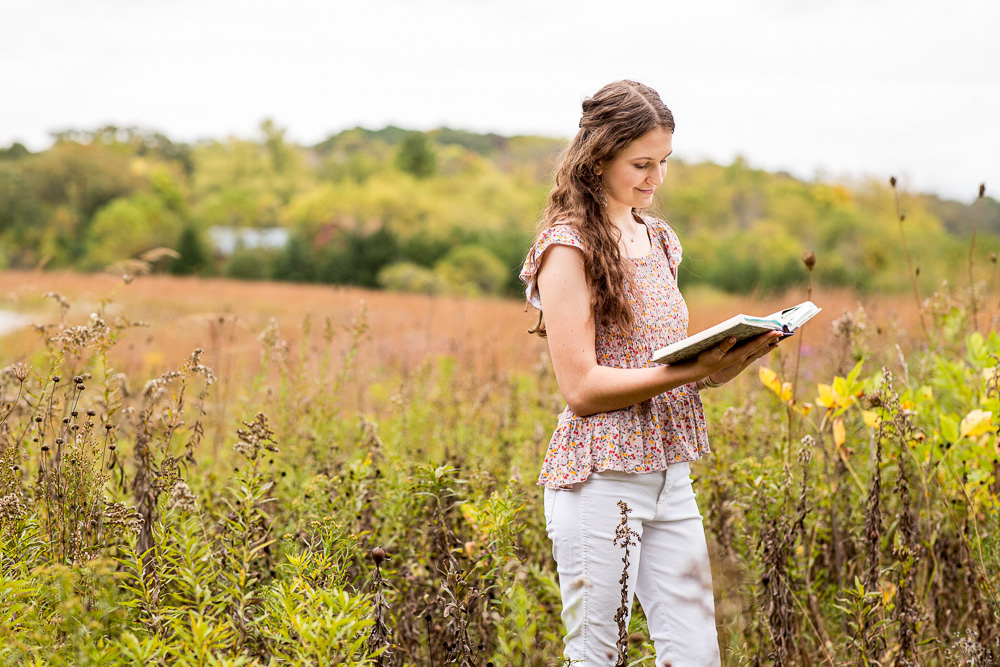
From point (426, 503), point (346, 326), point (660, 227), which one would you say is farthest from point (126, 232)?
point (660, 227)

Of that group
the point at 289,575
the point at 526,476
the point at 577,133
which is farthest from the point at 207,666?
the point at 526,476

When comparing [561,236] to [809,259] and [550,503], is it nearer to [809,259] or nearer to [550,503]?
[550,503]

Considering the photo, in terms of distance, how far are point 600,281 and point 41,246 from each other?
4423 centimetres

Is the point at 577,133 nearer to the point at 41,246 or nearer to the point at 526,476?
the point at 526,476

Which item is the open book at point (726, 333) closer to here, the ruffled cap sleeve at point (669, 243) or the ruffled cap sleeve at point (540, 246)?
the ruffled cap sleeve at point (540, 246)

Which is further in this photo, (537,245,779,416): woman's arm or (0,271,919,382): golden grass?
(0,271,919,382): golden grass

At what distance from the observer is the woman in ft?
5.41

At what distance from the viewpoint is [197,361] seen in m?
1.89

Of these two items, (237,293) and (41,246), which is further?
(41,246)

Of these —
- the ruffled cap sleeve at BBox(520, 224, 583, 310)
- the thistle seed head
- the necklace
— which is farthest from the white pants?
the thistle seed head

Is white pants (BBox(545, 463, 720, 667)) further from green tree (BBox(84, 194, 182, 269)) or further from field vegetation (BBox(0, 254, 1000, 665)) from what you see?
green tree (BBox(84, 194, 182, 269))

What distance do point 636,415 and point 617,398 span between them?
0.12 metres

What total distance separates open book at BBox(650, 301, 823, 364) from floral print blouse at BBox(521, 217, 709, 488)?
0.70 ft

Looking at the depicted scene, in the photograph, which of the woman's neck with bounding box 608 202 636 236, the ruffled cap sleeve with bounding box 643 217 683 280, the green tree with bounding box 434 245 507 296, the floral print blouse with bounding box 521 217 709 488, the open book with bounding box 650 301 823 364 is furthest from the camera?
the green tree with bounding box 434 245 507 296
